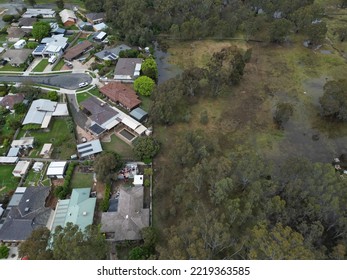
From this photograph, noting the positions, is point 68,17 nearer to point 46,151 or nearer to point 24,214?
point 46,151

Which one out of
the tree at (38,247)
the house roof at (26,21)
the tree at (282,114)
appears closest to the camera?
the tree at (38,247)

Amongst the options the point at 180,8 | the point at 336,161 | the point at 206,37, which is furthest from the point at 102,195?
the point at 180,8

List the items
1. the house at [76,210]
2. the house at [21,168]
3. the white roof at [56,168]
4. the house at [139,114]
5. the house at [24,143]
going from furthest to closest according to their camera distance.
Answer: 1. the house at [139,114]
2. the house at [24,143]
3. the house at [21,168]
4. the white roof at [56,168]
5. the house at [76,210]

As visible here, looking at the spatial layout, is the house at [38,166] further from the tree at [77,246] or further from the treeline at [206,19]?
the treeline at [206,19]

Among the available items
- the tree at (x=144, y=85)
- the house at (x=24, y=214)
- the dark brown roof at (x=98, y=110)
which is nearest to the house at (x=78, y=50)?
the dark brown roof at (x=98, y=110)

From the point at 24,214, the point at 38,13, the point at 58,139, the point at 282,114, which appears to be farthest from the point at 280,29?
the point at 38,13

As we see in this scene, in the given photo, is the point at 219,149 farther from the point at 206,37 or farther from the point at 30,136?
the point at 206,37
